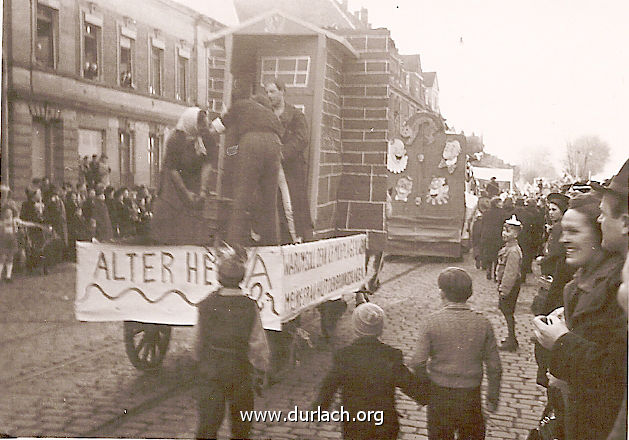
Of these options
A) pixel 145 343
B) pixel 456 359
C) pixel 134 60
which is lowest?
pixel 145 343

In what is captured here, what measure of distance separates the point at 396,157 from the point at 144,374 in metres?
2.03

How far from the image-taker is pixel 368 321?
11.1ft

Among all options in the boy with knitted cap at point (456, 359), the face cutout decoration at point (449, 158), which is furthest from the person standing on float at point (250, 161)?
the boy with knitted cap at point (456, 359)

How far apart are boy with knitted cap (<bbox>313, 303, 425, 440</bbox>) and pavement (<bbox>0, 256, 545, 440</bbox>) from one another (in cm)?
15

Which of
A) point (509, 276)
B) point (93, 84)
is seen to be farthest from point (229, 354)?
point (93, 84)

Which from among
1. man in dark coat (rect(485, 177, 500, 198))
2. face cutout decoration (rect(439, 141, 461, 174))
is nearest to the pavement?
man in dark coat (rect(485, 177, 500, 198))

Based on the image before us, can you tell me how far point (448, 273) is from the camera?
11.5 feet

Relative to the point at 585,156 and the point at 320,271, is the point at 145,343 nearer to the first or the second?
the point at 320,271

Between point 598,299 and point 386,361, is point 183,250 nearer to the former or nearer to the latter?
point 386,361

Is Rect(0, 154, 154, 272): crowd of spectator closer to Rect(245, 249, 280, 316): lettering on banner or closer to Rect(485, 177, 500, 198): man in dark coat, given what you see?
Rect(245, 249, 280, 316): lettering on banner

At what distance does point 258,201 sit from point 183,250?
0.54 m

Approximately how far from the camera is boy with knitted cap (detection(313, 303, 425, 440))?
3424mm

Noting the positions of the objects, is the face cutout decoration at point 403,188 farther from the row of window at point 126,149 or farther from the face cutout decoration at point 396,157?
the row of window at point 126,149

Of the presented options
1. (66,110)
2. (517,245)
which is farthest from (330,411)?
(66,110)
